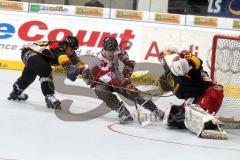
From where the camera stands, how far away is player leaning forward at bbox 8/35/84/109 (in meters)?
5.70

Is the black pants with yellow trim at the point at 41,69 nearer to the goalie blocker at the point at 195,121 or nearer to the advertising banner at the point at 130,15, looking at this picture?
the goalie blocker at the point at 195,121

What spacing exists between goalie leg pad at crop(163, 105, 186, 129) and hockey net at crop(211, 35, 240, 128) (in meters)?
0.68

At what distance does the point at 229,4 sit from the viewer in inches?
408

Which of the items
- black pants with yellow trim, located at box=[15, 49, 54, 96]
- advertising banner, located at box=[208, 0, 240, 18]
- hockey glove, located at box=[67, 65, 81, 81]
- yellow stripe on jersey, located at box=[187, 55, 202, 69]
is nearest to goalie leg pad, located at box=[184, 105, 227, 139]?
yellow stripe on jersey, located at box=[187, 55, 202, 69]

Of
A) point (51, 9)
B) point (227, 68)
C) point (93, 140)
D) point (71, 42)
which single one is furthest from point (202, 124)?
point (51, 9)

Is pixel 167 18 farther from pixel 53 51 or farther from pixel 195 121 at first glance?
pixel 195 121

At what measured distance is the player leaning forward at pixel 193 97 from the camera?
16.1 feet

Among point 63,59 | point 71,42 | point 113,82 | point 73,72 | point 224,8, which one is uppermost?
point 224,8

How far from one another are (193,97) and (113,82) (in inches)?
33.1

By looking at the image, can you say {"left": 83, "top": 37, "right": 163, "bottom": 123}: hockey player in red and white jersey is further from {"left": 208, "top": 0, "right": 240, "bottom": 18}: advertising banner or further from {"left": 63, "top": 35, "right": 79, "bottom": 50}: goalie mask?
{"left": 208, "top": 0, "right": 240, "bottom": 18}: advertising banner

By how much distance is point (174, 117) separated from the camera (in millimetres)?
5285

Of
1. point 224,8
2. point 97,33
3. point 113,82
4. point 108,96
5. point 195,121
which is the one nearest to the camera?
point 195,121

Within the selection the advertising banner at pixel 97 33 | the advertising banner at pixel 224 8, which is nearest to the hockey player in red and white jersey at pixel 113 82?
the advertising banner at pixel 97 33

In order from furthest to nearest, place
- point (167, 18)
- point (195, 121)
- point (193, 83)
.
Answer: point (167, 18)
point (193, 83)
point (195, 121)
